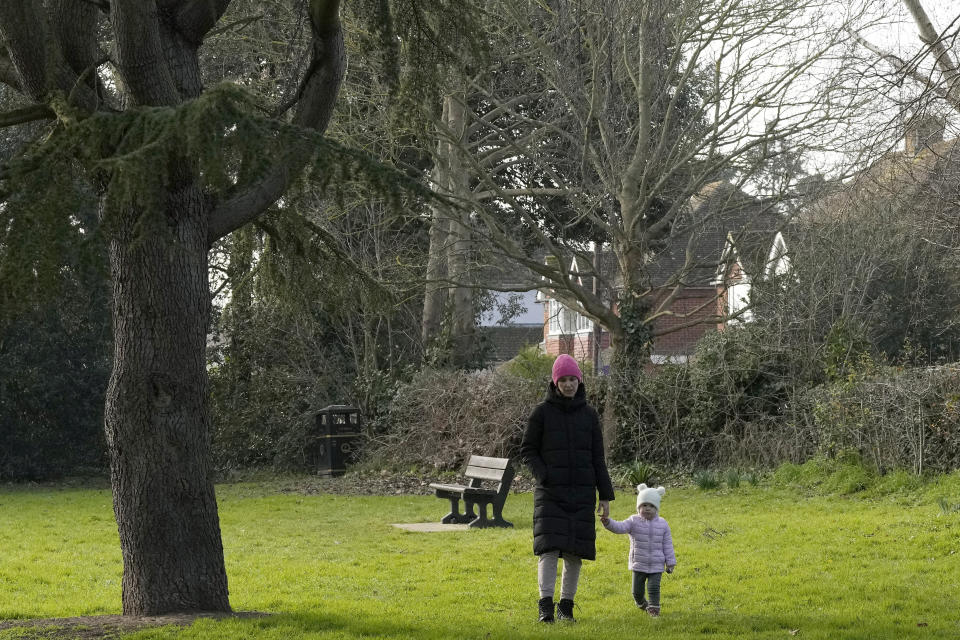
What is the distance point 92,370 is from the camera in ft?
70.9

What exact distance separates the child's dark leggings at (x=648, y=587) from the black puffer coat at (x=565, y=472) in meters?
0.56

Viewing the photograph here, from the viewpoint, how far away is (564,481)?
7613 millimetres

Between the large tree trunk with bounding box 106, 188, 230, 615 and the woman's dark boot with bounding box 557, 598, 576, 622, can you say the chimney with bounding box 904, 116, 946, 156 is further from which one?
the large tree trunk with bounding box 106, 188, 230, 615

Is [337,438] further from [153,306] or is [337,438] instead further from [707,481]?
[153,306]

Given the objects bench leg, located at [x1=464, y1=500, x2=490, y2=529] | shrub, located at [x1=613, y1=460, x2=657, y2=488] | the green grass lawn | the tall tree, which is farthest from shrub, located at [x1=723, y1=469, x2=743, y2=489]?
the tall tree

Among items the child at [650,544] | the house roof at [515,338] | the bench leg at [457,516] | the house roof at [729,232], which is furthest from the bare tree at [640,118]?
the house roof at [515,338]

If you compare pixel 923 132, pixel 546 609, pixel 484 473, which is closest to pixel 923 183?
pixel 923 132

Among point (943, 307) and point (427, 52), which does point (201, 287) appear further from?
point (943, 307)

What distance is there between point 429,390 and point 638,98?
686 cm

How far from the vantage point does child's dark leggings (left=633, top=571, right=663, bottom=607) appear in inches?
309

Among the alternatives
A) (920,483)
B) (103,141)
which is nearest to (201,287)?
(103,141)

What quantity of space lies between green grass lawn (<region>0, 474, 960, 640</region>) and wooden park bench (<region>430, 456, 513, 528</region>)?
44cm

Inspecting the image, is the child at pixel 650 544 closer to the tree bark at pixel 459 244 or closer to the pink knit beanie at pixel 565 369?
the pink knit beanie at pixel 565 369

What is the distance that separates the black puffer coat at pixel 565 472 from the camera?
754 centimetres
